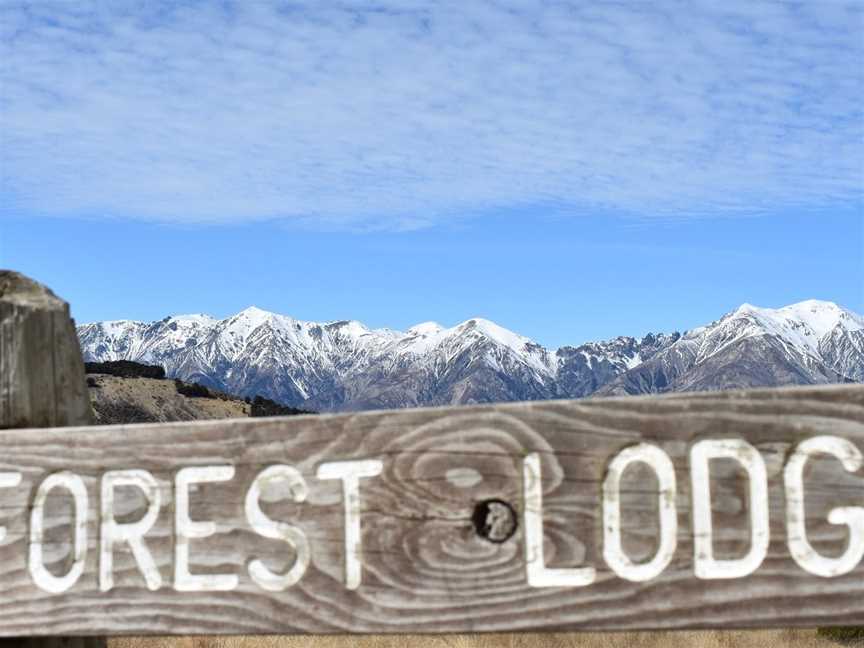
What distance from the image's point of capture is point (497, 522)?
88.4 inches

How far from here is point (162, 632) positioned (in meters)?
2.46

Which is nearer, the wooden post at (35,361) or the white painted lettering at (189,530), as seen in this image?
the white painted lettering at (189,530)

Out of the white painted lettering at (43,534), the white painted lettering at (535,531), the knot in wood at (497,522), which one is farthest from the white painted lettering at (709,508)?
the white painted lettering at (43,534)

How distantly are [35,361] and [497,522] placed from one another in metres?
1.25

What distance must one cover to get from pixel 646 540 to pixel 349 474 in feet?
2.13

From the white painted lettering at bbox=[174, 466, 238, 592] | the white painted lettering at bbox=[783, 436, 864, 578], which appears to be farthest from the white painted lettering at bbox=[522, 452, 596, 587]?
the white painted lettering at bbox=[174, 466, 238, 592]

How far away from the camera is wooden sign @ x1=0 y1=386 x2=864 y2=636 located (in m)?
2.11

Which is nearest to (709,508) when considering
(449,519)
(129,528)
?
(449,519)

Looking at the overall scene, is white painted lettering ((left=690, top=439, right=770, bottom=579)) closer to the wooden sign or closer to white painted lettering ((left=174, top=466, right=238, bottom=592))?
the wooden sign

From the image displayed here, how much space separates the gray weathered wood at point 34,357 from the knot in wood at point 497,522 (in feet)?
3.80

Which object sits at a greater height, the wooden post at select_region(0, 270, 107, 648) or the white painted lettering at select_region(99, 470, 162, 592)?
the wooden post at select_region(0, 270, 107, 648)

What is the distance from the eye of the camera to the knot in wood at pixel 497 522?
224 cm

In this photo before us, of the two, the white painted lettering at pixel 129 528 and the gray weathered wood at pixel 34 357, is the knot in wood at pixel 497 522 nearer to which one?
the white painted lettering at pixel 129 528

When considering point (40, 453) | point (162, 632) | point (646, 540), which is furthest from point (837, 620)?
point (40, 453)
